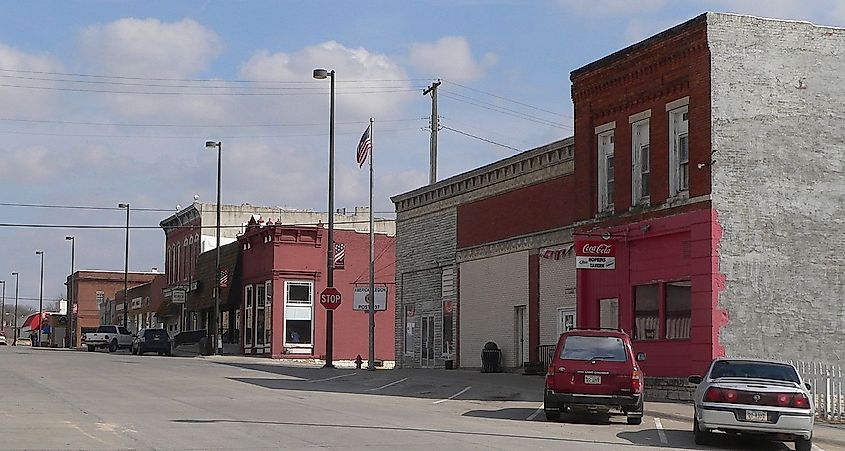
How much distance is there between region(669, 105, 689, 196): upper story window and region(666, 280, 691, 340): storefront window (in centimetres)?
242

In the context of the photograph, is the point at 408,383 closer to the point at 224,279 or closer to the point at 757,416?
the point at 757,416

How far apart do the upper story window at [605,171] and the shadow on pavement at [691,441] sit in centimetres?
1209

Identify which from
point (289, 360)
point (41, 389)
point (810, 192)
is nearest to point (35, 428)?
point (41, 389)

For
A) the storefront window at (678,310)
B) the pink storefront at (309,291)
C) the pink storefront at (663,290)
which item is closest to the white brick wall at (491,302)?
the pink storefront at (663,290)

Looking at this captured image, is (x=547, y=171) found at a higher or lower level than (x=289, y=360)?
higher

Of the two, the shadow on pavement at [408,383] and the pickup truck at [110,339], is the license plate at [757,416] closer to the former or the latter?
the shadow on pavement at [408,383]

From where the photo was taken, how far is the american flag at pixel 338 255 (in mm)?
57656

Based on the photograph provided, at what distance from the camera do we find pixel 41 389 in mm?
27766

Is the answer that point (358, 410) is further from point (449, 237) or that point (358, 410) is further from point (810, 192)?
point (449, 237)

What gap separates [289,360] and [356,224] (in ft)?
75.5

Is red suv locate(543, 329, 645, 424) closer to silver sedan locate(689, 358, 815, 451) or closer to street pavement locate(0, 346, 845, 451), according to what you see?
street pavement locate(0, 346, 845, 451)

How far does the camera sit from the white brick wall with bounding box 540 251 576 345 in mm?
35219

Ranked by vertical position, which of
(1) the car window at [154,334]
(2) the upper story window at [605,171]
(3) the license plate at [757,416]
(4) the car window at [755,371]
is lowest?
(1) the car window at [154,334]

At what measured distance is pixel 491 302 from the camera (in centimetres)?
4016
